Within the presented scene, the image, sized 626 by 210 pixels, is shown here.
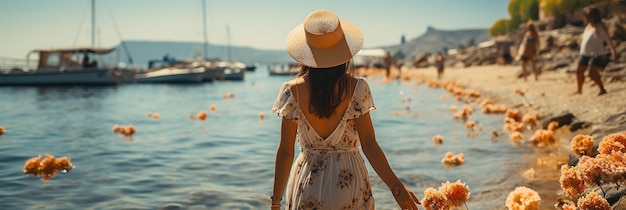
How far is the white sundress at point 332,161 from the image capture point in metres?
2.76

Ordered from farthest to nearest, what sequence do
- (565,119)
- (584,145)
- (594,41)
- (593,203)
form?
1. (594,41)
2. (565,119)
3. (584,145)
4. (593,203)

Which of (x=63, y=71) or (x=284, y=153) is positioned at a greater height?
(x=284, y=153)

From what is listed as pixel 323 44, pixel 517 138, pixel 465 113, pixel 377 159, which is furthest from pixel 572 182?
pixel 465 113

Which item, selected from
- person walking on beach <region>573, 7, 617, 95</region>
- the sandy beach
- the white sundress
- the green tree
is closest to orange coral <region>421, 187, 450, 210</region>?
the white sundress

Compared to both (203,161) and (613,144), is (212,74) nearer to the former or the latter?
(203,161)

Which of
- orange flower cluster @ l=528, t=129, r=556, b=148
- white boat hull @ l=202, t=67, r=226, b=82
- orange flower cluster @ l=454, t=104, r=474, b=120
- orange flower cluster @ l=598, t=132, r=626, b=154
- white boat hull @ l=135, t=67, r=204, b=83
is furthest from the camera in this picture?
white boat hull @ l=202, t=67, r=226, b=82

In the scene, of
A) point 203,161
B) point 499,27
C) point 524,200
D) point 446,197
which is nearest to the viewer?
point 446,197

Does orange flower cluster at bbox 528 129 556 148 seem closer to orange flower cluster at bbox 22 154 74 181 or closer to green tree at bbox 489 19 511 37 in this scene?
orange flower cluster at bbox 22 154 74 181

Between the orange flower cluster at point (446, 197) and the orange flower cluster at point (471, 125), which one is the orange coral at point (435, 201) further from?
the orange flower cluster at point (471, 125)

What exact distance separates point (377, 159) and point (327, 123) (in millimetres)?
326

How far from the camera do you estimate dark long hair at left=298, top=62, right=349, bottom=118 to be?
8.86 feet

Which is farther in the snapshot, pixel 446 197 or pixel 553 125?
pixel 553 125

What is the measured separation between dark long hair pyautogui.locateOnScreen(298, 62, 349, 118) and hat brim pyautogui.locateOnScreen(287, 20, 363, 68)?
0.24ft

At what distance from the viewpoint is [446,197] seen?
11.4 feet
